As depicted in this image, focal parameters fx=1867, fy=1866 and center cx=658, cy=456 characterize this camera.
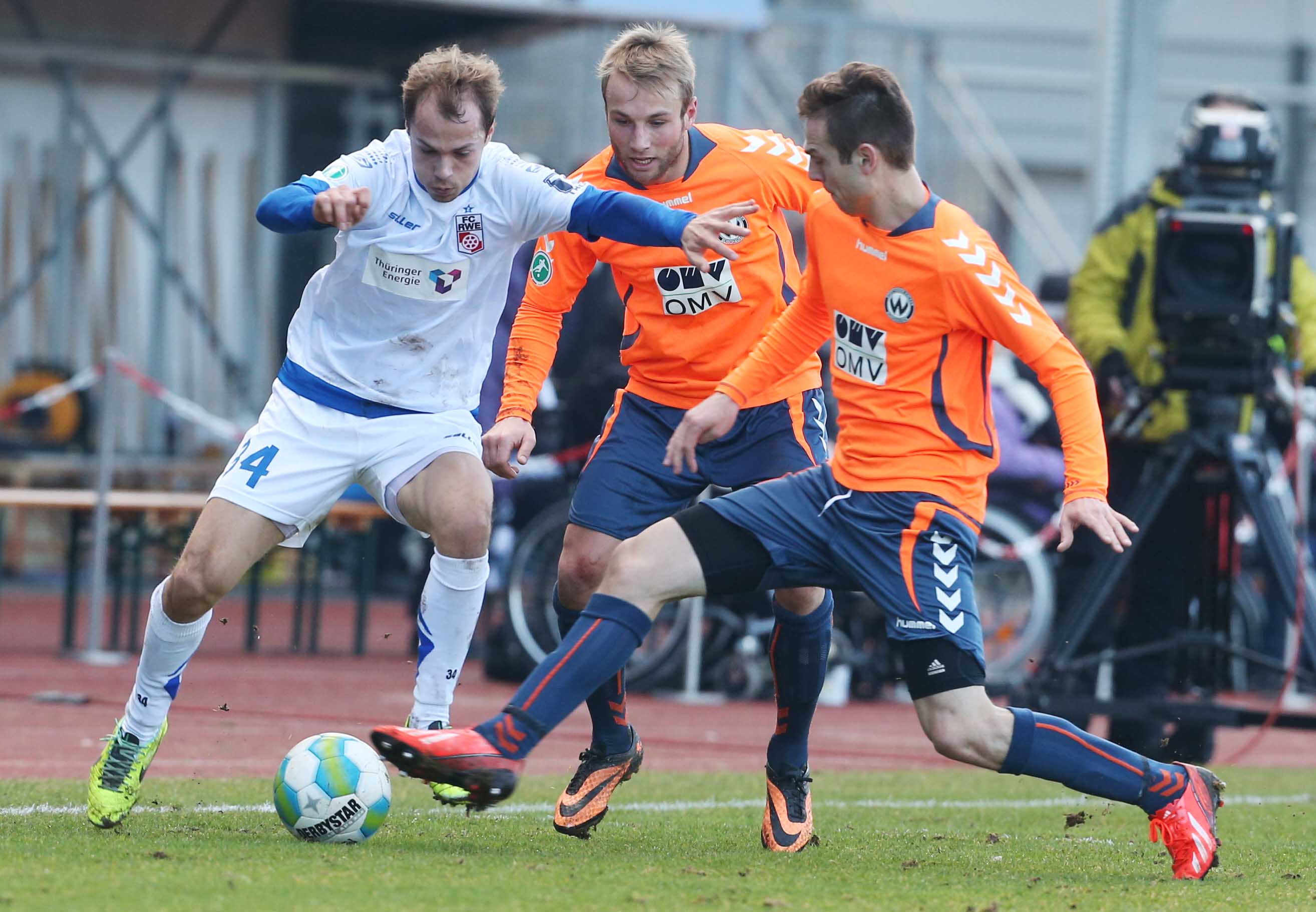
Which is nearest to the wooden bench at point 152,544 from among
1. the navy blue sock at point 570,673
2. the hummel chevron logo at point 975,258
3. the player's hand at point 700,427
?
the player's hand at point 700,427

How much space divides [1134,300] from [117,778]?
15.8 ft

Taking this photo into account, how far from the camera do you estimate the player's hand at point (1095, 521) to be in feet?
14.4

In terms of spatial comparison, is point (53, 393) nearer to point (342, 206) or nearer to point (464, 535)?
point (464, 535)

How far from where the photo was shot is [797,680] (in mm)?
5395

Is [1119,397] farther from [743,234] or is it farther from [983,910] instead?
[983,910]

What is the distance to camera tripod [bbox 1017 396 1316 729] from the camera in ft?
23.3

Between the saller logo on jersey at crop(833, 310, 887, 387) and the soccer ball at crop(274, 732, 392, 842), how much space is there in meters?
1.64

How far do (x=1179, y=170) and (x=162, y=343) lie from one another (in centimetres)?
889

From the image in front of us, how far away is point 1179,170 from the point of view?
784 centimetres

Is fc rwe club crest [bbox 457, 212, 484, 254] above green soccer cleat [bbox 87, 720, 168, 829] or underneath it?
above

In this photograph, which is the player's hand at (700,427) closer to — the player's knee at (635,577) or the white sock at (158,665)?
the player's knee at (635,577)

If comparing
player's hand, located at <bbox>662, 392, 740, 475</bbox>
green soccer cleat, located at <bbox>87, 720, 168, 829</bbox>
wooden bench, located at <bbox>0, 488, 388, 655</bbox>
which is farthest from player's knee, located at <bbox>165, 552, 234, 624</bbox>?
A: wooden bench, located at <bbox>0, 488, 388, 655</bbox>

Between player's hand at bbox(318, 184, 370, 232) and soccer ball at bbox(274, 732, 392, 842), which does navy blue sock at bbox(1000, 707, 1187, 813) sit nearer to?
soccer ball at bbox(274, 732, 392, 842)

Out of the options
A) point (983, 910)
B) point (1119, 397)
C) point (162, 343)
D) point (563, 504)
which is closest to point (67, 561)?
point (563, 504)
